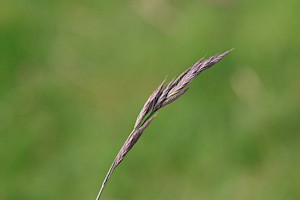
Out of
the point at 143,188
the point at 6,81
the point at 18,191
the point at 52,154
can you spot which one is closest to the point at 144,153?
the point at 143,188

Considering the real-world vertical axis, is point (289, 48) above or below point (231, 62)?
above

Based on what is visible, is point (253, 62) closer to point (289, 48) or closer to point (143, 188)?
point (289, 48)

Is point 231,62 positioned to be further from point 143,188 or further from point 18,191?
point 18,191

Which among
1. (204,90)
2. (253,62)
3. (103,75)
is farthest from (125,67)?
(253,62)

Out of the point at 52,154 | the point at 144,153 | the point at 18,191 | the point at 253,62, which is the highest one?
the point at 253,62

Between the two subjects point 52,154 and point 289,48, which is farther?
point 289,48

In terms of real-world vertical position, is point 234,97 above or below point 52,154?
above
